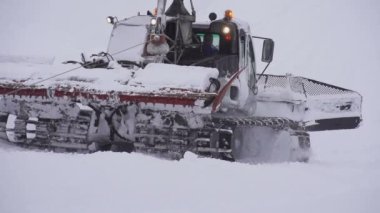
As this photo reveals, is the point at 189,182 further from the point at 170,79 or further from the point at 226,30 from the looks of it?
the point at 226,30

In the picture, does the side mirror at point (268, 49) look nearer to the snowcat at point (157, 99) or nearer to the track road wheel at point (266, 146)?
the snowcat at point (157, 99)

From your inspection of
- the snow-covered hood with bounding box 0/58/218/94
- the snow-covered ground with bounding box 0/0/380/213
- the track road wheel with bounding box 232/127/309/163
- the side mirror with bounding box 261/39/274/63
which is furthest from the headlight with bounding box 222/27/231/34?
the snow-covered ground with bounding box 0/0/380/213

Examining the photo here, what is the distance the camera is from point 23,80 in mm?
6109

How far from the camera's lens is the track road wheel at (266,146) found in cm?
654

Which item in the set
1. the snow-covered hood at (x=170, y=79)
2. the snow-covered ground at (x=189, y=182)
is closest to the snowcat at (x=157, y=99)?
the snow-covered hood at (x=170, y=79)

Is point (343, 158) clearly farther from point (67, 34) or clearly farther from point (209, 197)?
point (67, 34)

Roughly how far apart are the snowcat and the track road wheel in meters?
0.01

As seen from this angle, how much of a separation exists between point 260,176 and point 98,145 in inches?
98.8

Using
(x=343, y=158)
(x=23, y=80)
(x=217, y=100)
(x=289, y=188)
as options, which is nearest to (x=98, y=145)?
(x=23, y=80)

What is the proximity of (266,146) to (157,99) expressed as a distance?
2.17 metres

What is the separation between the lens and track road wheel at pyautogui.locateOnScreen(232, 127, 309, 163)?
21.5ft

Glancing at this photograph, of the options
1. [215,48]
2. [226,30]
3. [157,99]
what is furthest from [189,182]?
[226,30]

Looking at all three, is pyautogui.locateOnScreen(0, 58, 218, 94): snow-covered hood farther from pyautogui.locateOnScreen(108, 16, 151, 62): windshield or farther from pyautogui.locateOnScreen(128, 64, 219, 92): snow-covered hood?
pyautogui.locateOnScreen(108, 16, 151, 62): windshield

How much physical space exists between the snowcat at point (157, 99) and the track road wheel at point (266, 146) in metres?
0.01
